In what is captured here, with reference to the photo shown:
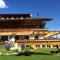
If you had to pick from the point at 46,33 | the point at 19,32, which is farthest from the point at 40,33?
the point at 19,32

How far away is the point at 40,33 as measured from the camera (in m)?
63.8

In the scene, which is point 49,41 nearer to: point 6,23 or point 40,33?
point 40,33

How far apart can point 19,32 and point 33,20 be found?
4.50 meters

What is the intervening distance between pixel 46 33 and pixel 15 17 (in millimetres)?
11264

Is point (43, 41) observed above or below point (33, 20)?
below

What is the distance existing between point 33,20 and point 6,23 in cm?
Result: 661

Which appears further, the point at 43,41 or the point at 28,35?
the point at 28,35

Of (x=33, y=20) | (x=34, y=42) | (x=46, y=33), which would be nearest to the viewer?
(x=34, y=42)

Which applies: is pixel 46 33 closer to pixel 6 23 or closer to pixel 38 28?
pixel 38 28

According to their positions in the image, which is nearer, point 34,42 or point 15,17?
point 34,42

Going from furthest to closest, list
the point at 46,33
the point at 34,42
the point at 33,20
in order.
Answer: the point at 33,20
the point at 46,33
the point at 34,42

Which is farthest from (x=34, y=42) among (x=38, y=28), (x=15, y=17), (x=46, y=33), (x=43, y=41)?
(x=15, y=17)

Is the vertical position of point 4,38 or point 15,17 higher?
point 15,17

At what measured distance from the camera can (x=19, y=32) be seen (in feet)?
219
